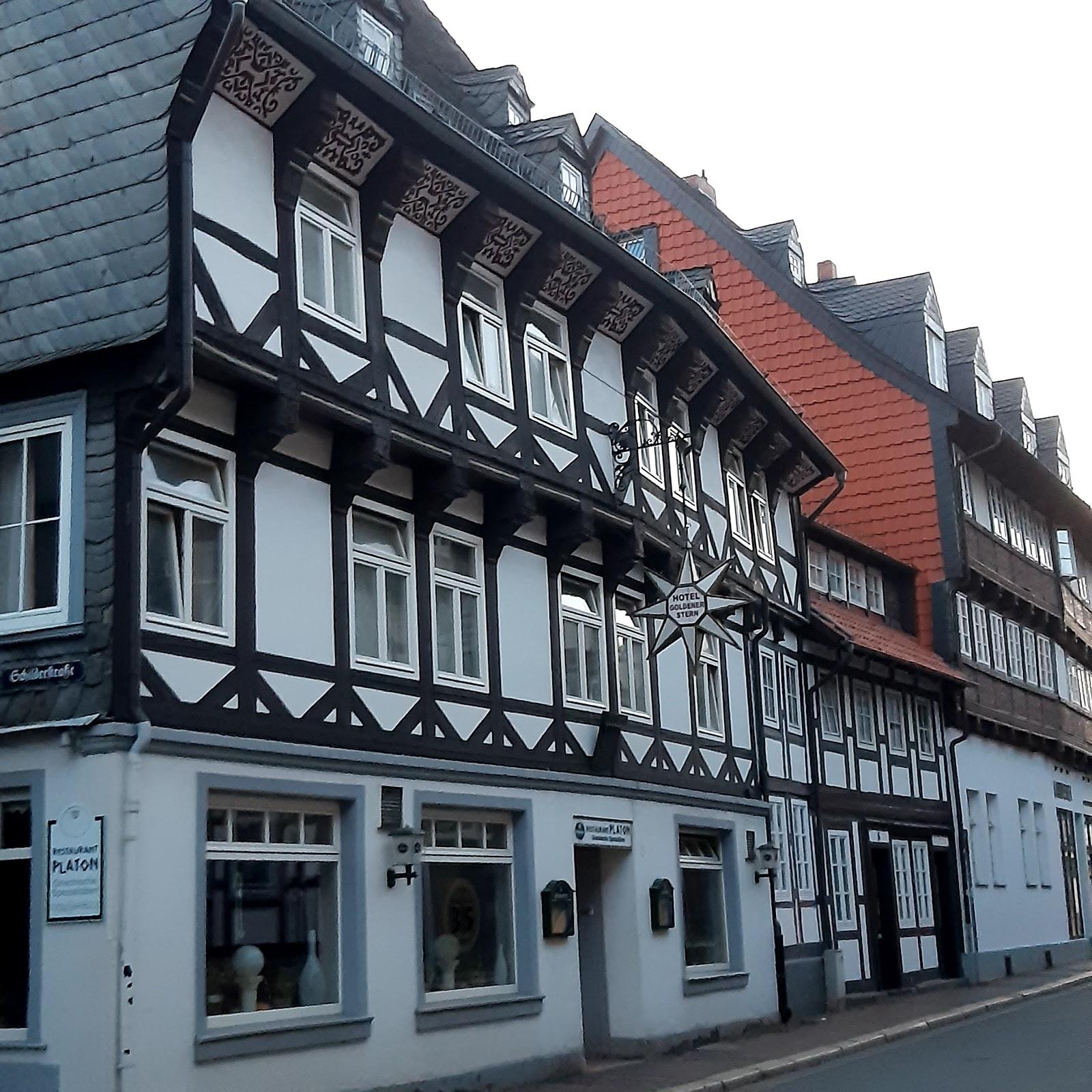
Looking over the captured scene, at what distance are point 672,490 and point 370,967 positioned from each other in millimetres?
9564

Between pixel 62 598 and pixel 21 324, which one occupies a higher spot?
pixel 21 324

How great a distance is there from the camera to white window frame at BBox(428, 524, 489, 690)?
16797mm

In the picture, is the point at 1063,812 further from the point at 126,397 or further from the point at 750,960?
the point at 126,397

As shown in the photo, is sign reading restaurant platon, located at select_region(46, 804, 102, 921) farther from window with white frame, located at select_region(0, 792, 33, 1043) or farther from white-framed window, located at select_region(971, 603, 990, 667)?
white-framed window, located at select_region(971, 603, 990, 667)

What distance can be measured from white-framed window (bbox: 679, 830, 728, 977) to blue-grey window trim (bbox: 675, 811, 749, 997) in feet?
0.20

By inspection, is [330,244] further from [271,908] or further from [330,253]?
[271,908]

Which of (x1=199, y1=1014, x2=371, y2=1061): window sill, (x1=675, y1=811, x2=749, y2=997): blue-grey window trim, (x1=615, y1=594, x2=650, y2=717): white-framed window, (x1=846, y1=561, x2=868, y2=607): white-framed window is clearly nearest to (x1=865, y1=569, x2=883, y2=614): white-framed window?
(x1=846, y1=561, x2=868, y2=607): white-framed window

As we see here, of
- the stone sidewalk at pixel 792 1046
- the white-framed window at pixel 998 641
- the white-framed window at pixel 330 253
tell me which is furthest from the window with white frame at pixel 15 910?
the white-framed window at pixel 998 641

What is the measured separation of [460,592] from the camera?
17.4m

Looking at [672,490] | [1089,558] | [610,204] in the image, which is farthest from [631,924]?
[1089,558]

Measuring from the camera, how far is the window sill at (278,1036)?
1285 cm

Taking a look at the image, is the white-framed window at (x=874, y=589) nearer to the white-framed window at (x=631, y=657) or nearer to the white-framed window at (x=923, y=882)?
the white-framed window at (x=923, y=882)

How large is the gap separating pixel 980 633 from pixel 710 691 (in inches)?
576

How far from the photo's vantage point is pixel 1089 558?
4978cm
